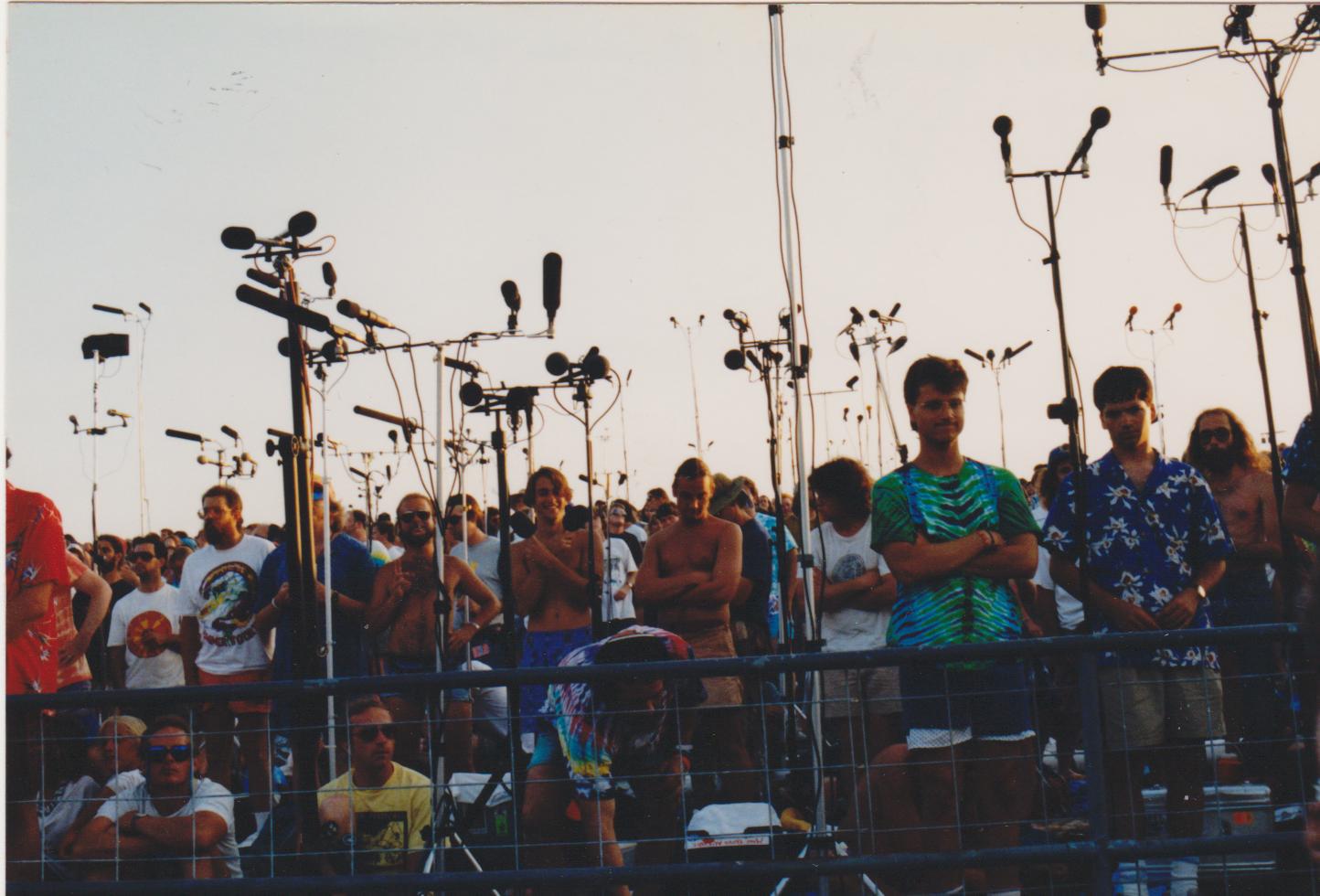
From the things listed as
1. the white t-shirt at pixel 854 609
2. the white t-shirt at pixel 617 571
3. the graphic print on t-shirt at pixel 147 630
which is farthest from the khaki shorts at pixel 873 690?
the graphic print on t-shirt at pixel 147 630

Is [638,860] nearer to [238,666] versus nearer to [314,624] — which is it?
[314,624]

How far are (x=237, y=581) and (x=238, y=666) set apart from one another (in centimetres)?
42

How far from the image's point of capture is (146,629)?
6.78 metres

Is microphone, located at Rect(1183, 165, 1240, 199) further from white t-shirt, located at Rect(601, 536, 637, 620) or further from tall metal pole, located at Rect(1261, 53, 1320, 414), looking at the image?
white t-shirt, located at Rect(601, 536, 637, 620)

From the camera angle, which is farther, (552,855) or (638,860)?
(638,860)

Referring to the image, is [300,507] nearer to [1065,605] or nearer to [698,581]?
[698,581]

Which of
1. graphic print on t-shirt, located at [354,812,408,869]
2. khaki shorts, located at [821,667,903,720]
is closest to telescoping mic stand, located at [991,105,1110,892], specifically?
khaki shorts, located at [821,667,903,720]

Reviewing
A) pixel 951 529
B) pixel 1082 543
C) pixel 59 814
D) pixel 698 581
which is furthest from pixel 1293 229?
pixel 59 814

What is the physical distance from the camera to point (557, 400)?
5.77 meters

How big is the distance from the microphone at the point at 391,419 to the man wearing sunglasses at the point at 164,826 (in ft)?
5.24

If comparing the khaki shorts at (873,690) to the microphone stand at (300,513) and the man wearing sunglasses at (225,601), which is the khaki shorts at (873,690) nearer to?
the microphone stand at (300,513)

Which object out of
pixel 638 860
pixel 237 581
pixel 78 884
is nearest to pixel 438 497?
pixel 237 581

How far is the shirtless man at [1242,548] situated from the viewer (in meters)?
4.87

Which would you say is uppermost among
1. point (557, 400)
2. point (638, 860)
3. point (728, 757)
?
point (557, 400)
